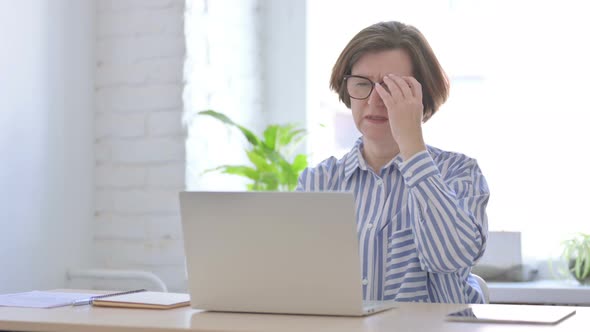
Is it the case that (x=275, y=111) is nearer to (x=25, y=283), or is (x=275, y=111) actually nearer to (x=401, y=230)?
(x=25, y=283)

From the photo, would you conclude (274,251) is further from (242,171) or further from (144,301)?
(242,171)

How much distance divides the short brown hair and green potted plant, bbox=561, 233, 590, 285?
1.01 meters

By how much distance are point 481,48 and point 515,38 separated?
124 millimetres

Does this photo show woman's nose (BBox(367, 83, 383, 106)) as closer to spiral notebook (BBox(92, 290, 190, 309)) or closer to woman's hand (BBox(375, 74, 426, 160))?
woman's hand (BBox(375, 74, 426, 160))

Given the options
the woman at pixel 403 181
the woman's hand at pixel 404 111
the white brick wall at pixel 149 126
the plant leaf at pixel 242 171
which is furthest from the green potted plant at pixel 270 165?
the woman's hand at pixel 404 111

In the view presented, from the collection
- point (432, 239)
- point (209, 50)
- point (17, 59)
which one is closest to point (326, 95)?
point (209, 50)

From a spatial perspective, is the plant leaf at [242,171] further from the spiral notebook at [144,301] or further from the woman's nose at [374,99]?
the spiral notebook at [144,301]

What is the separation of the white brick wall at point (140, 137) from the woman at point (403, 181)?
0.85m

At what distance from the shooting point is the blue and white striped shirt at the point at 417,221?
1.85m

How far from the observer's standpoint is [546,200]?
320 cm

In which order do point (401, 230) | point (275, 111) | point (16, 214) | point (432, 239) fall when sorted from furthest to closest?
point (275, 111) < point (16, 214) < point (401, 230) < point (432, 239)

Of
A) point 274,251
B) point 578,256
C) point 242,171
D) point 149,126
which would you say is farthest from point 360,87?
point 578,256

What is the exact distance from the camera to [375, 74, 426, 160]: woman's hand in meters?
1.86

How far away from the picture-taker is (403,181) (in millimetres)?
2105
